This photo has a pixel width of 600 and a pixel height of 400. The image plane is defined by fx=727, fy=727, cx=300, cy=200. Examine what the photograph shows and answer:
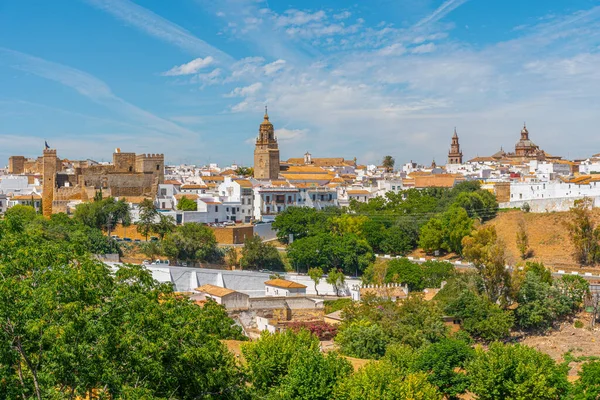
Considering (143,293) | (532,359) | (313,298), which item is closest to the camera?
(143,293)

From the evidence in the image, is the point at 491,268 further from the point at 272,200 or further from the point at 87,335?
the point at 272,200

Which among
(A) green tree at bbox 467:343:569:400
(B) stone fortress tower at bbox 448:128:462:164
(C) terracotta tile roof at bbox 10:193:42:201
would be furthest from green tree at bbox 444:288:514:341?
(B) stone fortress tower at bbox 448:128:462:164

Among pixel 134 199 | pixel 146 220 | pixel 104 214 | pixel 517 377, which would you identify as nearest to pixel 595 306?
pixel 517 377

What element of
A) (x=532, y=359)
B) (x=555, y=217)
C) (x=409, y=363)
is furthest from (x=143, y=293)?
(x=555, y=217)

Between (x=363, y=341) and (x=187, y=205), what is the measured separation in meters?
28.9

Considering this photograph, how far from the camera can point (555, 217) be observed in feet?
147

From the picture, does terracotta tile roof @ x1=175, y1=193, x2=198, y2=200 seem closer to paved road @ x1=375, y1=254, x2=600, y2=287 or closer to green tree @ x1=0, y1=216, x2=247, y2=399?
paved road @ x1=375, y1=254, x2=600, y2=287

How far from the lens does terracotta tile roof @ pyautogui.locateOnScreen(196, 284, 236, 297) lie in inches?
1246

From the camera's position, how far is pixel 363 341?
77.4ft

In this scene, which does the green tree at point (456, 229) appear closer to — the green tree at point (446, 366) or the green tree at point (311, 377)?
the green tree at point (446, 366)

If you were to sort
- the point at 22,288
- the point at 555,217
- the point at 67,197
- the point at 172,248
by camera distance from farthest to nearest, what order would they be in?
1. the point at 67,197
2. the point at 555,217
3. the point at 172,248
4. the point at 22,288

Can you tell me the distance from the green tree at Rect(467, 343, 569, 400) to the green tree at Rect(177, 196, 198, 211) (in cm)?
3364

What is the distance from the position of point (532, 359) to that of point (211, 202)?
33745 mm

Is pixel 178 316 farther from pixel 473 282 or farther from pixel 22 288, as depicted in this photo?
pixel 473 282
